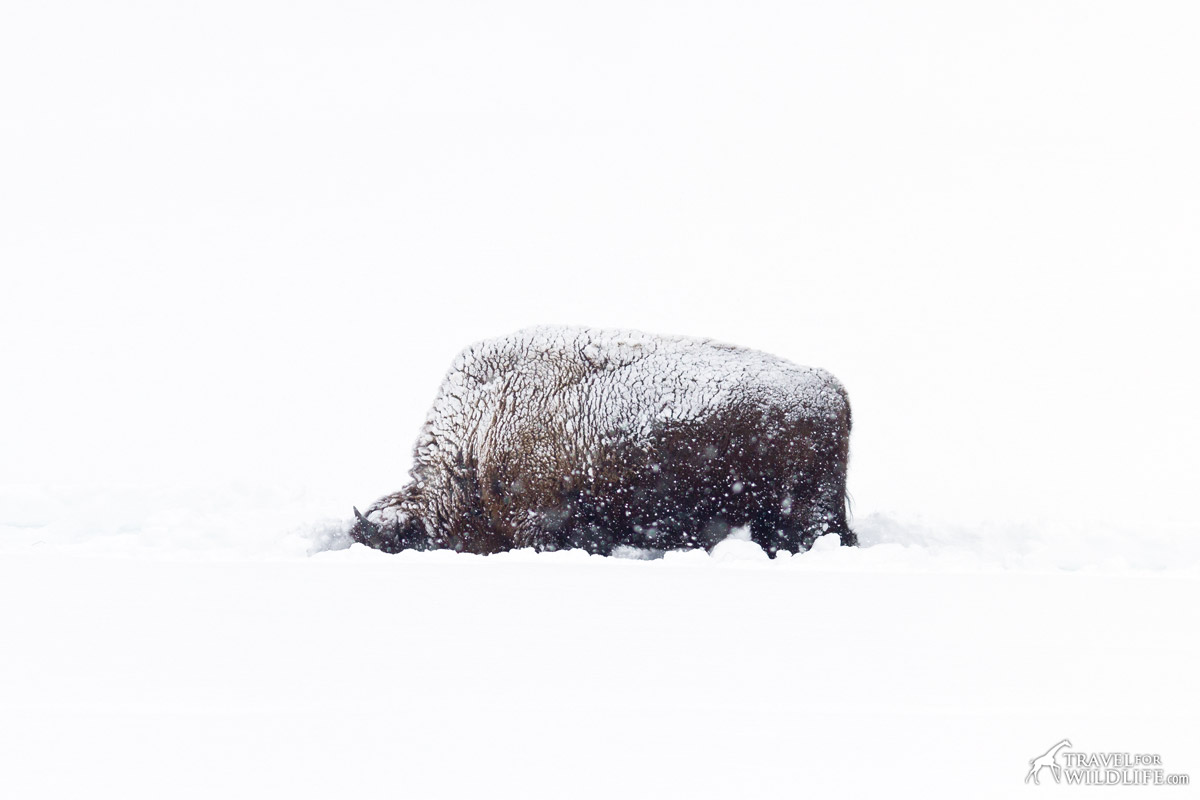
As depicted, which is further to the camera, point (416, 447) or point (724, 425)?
point (416, 447)

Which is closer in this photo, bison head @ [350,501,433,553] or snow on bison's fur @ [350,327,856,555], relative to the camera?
snow on bison's fur @ [350,327,856,555]

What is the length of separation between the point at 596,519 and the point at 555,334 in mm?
1166

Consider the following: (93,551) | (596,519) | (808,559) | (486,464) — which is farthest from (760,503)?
(93,551)

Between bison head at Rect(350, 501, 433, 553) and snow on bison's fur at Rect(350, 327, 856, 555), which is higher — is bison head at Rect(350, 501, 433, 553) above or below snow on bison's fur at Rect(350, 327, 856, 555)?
below

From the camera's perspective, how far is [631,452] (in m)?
5.37

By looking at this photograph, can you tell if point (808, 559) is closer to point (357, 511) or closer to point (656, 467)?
point (656, 467)

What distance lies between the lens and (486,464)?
5723 mm

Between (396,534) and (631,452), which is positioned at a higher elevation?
(631,452)

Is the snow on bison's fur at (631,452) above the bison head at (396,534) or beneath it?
above

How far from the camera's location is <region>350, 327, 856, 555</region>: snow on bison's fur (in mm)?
5309

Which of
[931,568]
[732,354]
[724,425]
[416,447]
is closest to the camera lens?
[931,568]

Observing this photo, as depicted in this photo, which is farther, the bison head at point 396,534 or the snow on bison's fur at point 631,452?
the bison head at point 396,534

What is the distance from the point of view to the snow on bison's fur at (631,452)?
209 inches

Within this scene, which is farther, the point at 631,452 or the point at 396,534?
the point at 396,534
